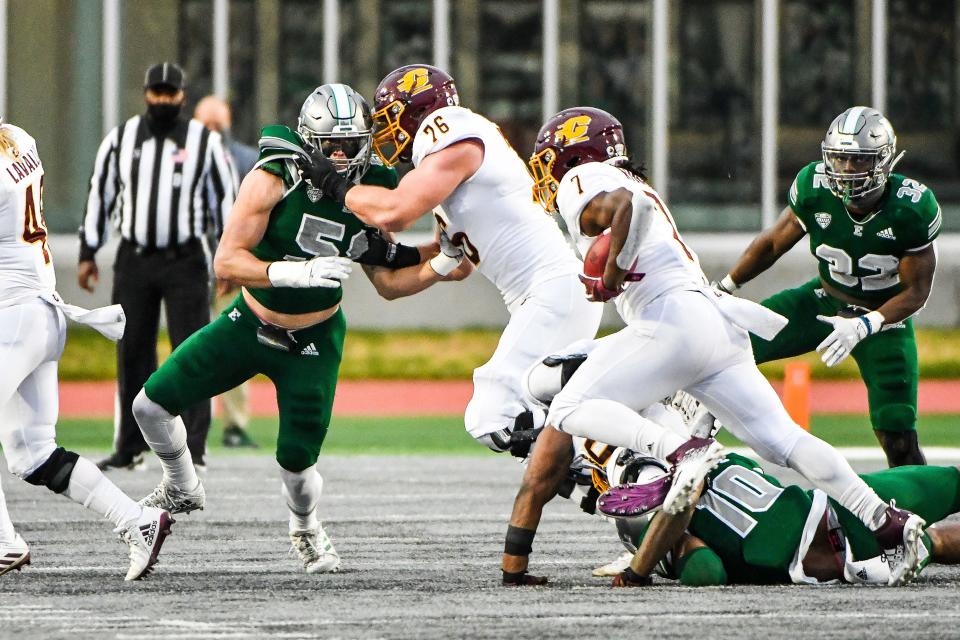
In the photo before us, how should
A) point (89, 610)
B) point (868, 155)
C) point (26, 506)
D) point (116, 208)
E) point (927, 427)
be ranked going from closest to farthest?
point (89, 610) < point (868, 155) < point (26, 506) < point (116, 208) < point (927, 427)

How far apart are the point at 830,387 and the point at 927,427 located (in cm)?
272

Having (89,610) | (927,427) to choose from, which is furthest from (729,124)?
(89,610)

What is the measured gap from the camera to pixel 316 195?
6.55m

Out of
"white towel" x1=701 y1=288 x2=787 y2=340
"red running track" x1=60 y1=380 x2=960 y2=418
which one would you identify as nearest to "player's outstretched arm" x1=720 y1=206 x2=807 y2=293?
"white towel" x1=701 y1=288 x2=787 y2=340

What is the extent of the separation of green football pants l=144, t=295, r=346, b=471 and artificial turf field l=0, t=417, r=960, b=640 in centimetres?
50

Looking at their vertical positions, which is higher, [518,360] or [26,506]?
[518,360]

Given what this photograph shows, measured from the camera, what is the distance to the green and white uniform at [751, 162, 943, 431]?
763cm

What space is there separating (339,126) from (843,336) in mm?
2109

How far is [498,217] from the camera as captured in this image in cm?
676

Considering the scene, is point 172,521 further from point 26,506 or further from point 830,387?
point 830,387

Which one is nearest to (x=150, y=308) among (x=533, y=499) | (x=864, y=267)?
(x=864, y=267)

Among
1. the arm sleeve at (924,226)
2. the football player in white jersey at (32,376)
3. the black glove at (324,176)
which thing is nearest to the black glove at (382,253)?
the black glove at (324,176)

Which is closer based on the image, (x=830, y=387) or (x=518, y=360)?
(x=518, y=360)

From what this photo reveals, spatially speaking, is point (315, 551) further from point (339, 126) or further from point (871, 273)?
point (871, 273)
